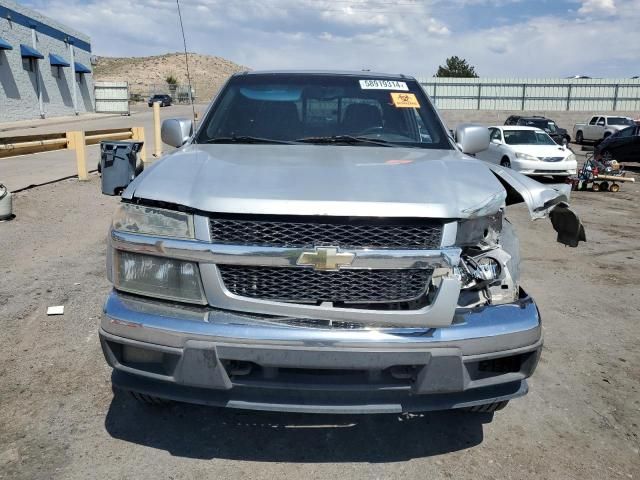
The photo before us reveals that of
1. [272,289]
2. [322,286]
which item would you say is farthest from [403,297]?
[272,289]

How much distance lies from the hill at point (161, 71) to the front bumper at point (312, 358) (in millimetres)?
78377

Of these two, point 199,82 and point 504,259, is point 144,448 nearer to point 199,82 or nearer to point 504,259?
point 504,259

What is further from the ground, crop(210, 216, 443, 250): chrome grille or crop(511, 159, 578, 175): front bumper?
crop(210, 216, 443, 250): chrome grille

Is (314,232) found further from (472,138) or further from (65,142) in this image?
(65,142)

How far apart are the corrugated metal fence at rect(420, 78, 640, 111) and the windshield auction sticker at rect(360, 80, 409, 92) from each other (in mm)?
37697

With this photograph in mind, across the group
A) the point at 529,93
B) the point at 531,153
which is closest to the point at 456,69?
the point at 529,93

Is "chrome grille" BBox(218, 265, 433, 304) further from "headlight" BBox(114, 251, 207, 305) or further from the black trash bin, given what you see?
the black trash bin

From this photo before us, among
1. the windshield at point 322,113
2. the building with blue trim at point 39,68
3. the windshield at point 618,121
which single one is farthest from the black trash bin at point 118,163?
the building with blue trim at point 39,68

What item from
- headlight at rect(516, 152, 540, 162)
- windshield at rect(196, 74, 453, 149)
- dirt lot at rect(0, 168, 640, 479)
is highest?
windshield at rect(196, 74, 453, 149)

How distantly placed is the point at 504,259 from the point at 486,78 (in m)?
40.8

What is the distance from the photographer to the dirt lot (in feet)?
8.93

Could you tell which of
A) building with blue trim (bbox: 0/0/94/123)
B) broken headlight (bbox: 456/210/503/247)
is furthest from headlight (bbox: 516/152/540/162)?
building with blue trim (bbox: 0/0/94/123)

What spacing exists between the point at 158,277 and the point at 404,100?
2368 millimetres

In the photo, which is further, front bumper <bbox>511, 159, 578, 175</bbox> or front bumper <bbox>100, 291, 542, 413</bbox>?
front bumper <bbox>511, 159, 578, 175</bbox>
